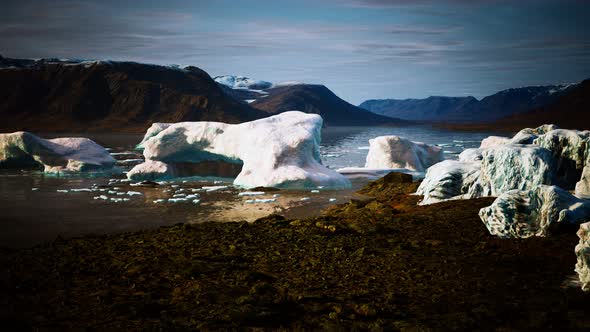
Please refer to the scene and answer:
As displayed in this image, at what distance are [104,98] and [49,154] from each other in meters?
114

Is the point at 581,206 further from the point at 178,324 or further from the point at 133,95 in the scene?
the point at 133,95

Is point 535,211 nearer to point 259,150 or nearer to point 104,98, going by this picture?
point 259,150

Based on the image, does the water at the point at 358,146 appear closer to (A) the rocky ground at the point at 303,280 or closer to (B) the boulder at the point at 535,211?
(A) the rocky ground at the point at 303,280

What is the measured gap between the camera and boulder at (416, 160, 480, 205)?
11203 millimetres

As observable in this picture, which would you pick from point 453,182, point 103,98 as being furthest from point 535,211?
point 103,98

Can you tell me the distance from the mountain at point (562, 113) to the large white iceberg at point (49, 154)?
360 feet

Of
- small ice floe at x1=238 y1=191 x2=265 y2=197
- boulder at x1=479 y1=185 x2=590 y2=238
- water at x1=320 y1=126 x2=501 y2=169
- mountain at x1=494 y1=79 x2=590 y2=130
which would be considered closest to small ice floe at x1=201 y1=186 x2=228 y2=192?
small ice floe at x1=238 y1=191 x2=265 y2=197

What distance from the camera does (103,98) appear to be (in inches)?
5123

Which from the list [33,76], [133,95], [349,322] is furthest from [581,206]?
[33,76]

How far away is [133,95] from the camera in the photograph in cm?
13112

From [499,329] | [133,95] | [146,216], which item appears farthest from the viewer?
[133,95]

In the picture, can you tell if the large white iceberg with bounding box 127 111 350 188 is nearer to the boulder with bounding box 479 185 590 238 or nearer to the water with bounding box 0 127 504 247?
the water with bounding box 0 127 504 247

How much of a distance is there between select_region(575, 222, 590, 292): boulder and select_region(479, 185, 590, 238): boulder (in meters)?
1.95

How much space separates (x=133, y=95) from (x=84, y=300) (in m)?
133
